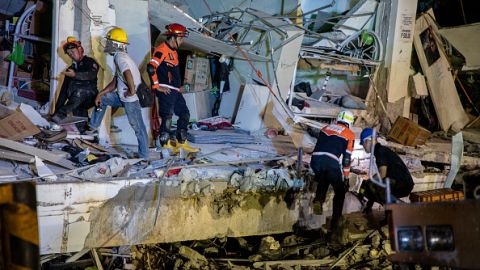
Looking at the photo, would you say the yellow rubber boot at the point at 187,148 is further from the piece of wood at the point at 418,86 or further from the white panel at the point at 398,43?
the piece of wood at the point at 418,86

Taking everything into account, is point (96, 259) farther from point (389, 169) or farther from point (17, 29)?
point (17, 29)

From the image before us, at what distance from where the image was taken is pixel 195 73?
408 inches

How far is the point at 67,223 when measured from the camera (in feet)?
17.0

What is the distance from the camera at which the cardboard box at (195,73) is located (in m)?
10.3

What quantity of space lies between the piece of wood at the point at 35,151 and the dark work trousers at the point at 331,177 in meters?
3.16

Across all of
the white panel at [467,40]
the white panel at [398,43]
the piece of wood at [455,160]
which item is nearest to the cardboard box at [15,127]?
the piece of wood at [455,160]

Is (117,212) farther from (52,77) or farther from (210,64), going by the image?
(210,64)

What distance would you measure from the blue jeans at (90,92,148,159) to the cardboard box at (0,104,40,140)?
929 millimetres

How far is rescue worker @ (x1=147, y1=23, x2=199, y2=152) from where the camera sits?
21.7 feet

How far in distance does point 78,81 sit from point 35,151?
195 centimetres

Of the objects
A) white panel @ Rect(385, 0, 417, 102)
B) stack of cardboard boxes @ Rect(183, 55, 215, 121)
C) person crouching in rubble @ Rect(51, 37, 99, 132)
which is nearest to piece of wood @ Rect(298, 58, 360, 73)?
white panel @ Rect(385, 0, 417, 102)

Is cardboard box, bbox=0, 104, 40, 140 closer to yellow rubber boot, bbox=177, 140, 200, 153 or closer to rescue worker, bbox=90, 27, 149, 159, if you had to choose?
rescue worker, bbox=90, 27, 149, 159

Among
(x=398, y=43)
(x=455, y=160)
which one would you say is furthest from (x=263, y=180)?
(x=398, y=43)

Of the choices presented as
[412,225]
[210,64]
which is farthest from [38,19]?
[412,225]
